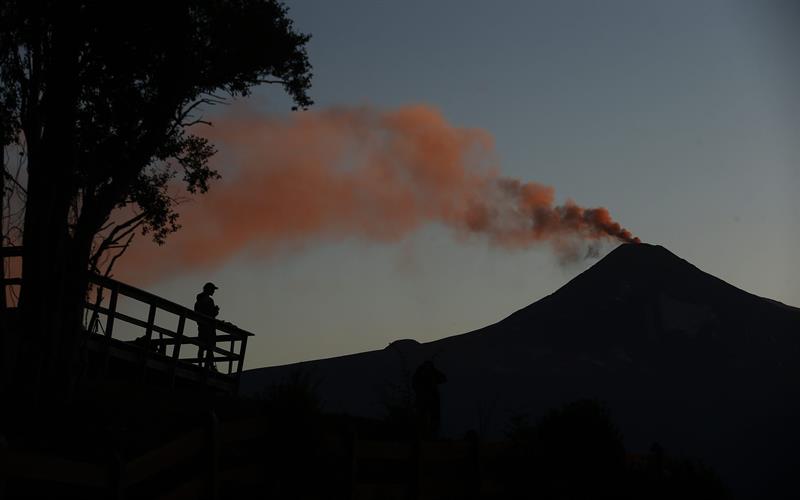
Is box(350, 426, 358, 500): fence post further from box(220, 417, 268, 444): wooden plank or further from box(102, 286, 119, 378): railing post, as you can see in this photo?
box(102, 286, 119, 378): railing post

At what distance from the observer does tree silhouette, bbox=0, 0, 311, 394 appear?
14.6 m

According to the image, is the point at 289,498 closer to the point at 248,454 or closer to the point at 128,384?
the point at 248,454

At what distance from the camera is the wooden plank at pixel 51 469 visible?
7.92 meters

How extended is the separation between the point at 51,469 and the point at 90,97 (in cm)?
990

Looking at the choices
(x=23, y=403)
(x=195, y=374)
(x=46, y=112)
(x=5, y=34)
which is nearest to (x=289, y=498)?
(x=23, y=403)

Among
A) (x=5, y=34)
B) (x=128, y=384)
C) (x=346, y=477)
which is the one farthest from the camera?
(x=128, y=384)

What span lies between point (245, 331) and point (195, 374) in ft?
5.10

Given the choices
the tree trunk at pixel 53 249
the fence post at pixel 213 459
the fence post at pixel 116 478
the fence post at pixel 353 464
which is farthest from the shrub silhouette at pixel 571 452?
the fence post at pixel 116 478

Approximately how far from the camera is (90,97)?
17.1 metres

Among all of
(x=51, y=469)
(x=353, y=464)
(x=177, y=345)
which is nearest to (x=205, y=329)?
(x=177, y=345)

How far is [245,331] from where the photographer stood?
876 inches

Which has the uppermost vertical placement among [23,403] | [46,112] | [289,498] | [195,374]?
[46,112]

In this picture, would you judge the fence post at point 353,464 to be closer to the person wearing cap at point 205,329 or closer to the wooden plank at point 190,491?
the wooden plank at point 190,491

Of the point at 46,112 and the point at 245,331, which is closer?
the point at 46,112
